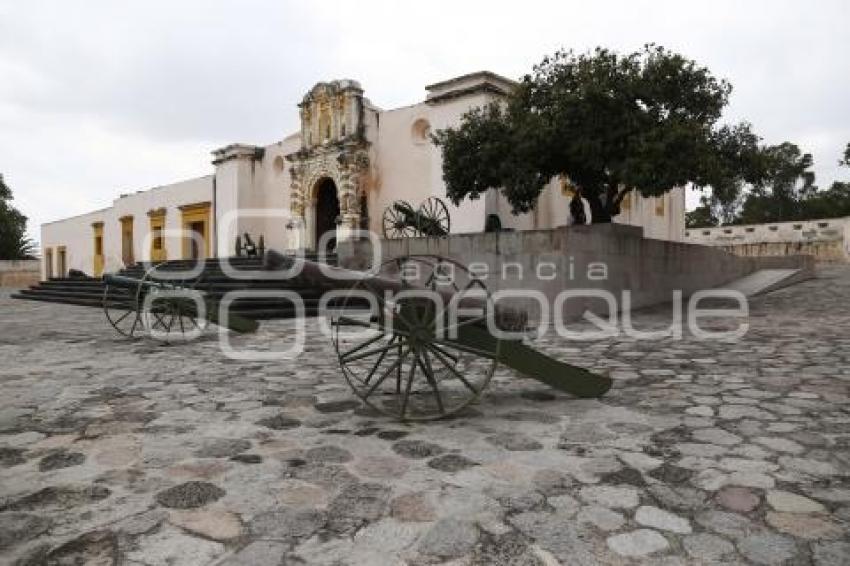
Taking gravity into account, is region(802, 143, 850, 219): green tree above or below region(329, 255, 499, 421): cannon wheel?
above

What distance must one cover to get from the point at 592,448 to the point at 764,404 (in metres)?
1.71

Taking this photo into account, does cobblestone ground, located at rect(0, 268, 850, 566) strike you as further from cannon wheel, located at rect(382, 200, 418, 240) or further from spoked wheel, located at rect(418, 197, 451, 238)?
spoked wheel, located at rect(418, 197, 451, 238)

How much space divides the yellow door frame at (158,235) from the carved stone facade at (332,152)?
9.31 meters

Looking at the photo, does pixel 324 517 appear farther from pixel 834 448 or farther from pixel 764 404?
pixel 764 404

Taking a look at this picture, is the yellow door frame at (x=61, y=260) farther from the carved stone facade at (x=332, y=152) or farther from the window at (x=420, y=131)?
the window at (x=420, y=131)

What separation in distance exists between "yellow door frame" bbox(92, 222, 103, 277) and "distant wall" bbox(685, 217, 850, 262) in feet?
98.2

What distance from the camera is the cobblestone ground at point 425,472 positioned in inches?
86.4

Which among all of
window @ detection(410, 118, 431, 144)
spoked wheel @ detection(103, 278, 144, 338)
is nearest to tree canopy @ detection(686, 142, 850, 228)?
window @ detection(410, 118, 431, 144)

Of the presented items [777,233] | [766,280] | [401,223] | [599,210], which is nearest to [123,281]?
[401,223]

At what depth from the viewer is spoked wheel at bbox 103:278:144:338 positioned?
825cm

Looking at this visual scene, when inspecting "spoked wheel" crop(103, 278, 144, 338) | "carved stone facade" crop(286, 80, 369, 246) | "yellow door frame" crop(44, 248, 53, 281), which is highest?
"carved stone facade" crop(286, 80, 369, 246)

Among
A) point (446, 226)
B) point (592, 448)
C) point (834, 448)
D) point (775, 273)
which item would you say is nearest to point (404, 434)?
point (592, 448)

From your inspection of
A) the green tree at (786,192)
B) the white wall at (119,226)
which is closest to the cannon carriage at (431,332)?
the white wall at (119,226)

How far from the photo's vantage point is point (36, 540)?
7.26 ft
